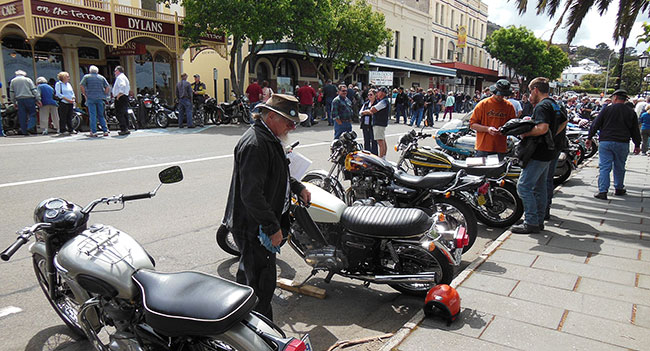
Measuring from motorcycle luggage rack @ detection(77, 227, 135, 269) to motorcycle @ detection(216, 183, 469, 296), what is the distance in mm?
1571

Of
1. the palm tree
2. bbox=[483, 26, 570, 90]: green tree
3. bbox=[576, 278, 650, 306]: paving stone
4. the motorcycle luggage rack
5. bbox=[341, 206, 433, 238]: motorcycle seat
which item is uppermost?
bbox=[483, 26, 570, 90]: green tree

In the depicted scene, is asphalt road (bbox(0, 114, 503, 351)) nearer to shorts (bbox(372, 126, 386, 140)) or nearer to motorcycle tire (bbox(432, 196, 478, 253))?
motorcycle tire (bbox(432, 196, 478, 253))

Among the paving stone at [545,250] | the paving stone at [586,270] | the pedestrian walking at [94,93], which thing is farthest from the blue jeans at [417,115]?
the paving stone at [586,270]

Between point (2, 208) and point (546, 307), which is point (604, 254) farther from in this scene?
point (2, 208)

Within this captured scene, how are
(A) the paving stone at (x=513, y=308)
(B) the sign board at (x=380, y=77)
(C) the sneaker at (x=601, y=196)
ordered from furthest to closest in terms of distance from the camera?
1. (B) the sign board at (x=380, y=77)
2. (C) the sneaker at (x=601, y=196)
3. (A) the paving stone at (x=513, y=308)

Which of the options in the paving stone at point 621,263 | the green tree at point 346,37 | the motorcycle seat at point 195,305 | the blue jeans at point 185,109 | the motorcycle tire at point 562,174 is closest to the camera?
the motorcycle seat at point 195,305

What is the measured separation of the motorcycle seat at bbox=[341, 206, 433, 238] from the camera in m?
3.71

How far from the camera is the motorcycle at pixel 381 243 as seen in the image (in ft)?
12.4

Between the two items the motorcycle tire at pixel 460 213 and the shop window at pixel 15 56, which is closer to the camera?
the motorcycle tire at pixel 460 213

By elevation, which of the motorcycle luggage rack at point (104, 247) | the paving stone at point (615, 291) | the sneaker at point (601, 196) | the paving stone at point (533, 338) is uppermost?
the motorcycle luggage rack at point (104, 247)

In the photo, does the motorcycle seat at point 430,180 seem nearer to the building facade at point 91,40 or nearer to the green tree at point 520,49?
the building facade at point 91,40

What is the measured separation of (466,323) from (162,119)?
14.8 metres

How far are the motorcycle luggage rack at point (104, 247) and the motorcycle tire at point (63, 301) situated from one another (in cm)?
60

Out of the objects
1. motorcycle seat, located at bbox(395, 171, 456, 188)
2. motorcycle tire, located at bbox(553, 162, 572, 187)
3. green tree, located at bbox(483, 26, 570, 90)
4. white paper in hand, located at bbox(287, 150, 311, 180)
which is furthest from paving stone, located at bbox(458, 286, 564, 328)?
green tree, located at bbox(483, 26, 570, 90)
